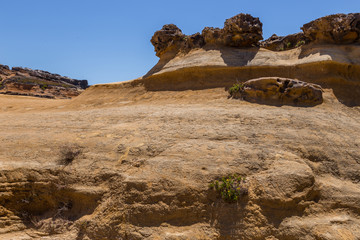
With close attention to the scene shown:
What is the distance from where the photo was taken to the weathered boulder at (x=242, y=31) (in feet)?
35.4

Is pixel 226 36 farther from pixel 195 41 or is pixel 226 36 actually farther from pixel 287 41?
pixel 287 41

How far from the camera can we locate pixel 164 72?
10977 mm

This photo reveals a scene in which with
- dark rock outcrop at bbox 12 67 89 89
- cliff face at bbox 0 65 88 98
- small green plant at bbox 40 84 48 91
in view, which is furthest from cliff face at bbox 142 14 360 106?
dark rock outcrop at bbox 12 67 89 89

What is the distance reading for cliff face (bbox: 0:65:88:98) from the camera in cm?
2594

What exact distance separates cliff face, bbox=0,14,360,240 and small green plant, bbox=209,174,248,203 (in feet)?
0.06

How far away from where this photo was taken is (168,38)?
1220 centimetres

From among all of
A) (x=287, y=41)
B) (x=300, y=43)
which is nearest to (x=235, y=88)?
(x=300, y=43)

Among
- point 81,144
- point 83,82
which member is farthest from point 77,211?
point 83,82

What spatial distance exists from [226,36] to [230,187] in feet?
27.1

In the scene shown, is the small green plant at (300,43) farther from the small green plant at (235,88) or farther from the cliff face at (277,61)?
the small green plant at (235,88)

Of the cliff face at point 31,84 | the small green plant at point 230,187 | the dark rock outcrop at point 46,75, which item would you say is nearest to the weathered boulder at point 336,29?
the small green plant at point 230,187

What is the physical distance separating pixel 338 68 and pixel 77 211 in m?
9.81

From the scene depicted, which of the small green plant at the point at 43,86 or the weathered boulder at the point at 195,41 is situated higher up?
the small green plant at the point at 43,86

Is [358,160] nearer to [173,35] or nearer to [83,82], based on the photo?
[173,35]
